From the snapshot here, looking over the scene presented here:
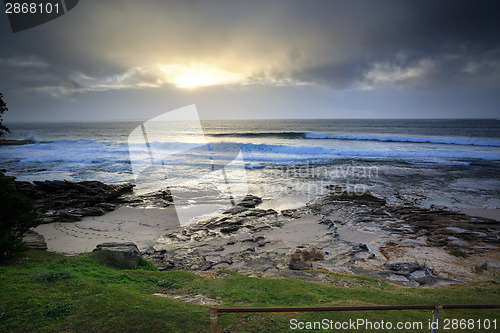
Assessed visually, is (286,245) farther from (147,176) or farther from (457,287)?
(147,176)

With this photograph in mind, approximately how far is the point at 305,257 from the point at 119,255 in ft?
20.2

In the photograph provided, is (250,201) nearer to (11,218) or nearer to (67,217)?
(67,217)

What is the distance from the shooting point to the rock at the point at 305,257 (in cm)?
861

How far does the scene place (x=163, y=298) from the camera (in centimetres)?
536

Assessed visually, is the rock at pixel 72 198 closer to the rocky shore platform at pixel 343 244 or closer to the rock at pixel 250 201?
the rocky shore platform at pixel 343 244

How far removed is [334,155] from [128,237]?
3558 centimetres

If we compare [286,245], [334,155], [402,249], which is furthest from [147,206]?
[334,155]

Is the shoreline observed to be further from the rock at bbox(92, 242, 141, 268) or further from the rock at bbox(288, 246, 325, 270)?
the rock at bbox(92, 242, 141, 268)

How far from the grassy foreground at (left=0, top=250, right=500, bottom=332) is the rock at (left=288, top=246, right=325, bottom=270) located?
4.24 feet

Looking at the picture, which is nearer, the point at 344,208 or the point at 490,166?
the point at 344,208

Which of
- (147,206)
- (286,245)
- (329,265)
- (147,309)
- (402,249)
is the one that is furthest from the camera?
(147,206)

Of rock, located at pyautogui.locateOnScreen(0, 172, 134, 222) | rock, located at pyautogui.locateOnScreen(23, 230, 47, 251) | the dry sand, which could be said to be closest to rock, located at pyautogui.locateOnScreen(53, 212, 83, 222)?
rock, located at pyautogui.locateOnScreen(0, 172, 134, 222)

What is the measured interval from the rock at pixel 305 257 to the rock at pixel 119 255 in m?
4.93

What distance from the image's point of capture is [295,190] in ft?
67.3
